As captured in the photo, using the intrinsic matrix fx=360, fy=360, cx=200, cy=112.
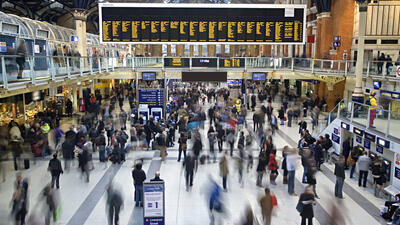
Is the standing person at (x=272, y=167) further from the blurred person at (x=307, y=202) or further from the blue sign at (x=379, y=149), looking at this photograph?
the blue sign at (x=379, y=149)

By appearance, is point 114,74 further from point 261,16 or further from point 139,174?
point 139,174

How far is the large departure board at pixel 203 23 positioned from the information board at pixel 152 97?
119 inches

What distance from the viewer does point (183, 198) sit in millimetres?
→ 10469

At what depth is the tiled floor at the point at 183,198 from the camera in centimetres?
912

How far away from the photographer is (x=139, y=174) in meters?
9.40

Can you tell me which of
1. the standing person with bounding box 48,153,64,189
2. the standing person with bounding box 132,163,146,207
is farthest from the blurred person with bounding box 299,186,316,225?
the standing person with bounding box 48,153,64,189

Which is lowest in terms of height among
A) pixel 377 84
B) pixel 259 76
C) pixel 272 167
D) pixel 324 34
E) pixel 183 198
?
pixel 183 198

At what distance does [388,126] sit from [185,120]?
903 centimetres

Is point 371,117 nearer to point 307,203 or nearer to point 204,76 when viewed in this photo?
point 307,203

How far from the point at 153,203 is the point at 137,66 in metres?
18.2

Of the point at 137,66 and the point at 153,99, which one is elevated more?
the point at 137,66

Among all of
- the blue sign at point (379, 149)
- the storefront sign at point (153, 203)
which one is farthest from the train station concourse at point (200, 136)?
the blue sign at point (379, 149)

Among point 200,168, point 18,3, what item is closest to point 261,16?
point 200,168

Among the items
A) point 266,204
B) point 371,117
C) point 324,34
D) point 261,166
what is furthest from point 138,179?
point 324,34
